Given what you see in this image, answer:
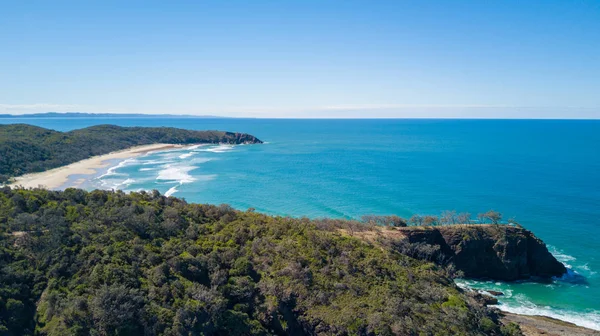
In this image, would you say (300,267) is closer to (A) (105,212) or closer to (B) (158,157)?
(A) (105,212)

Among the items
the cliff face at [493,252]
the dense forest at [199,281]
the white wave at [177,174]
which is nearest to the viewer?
the dense forest at [199,281]

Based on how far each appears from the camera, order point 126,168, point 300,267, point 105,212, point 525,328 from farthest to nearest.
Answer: point 126,168 → point 105,212 → point 525,328 → point 300,267

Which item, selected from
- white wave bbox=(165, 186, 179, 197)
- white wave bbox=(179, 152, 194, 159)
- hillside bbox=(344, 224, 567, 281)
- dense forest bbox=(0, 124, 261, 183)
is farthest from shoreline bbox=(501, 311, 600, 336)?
white wave bbox=(179, 152, 194, 159)

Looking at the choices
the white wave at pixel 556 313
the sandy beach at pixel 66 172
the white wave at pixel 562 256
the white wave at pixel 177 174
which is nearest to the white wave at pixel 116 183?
the white wave at pixel 177 174

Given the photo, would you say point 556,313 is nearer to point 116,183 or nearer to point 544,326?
point 544,326

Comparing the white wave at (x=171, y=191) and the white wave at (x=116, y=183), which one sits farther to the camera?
the white wave at (x=116, y=183)

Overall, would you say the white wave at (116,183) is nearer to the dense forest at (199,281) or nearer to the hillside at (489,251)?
the dense forest at (199,281)

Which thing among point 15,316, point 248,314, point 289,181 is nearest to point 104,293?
point 15,316
